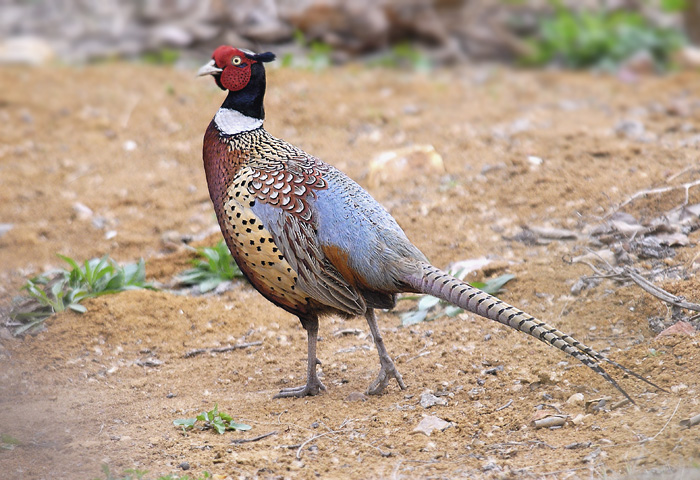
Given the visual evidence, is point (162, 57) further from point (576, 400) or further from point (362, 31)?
point (576, 400)

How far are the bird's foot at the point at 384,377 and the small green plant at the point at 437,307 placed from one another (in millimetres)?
829

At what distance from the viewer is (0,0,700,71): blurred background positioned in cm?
995

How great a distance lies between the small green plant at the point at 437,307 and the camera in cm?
482

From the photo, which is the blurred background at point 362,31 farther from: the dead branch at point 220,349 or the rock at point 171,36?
the dead branch at point 220,349

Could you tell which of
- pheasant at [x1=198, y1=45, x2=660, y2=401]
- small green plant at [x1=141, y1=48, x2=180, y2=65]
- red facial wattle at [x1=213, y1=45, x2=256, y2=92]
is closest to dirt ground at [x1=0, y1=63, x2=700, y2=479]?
pheasant at [x1=198, y1=45, x2=660, y2=401]

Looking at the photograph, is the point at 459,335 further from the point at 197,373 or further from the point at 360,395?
the point at 197,373

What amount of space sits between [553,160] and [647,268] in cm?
190

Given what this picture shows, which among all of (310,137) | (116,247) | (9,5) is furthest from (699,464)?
(9,5)

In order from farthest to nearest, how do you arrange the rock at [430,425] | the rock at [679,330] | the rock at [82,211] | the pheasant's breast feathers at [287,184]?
the rock at [82,211], the pheasant's breast feathers at [287,184], the rock at [679,330], the rock at [430,425]

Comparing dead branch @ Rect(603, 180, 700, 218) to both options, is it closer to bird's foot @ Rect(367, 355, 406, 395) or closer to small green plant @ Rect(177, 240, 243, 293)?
bird's foot @ Rect(367, 355, 406, 395)

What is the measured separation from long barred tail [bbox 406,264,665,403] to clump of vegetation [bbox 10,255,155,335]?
7.44 feet

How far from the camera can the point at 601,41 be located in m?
10.0

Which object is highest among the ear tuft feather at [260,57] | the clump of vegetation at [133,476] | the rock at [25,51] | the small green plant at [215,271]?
the ear tuft feather at [260,57]

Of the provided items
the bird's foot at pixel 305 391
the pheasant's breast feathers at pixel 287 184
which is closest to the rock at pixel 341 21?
the pheasant's breast feathers at pixel 287 184
